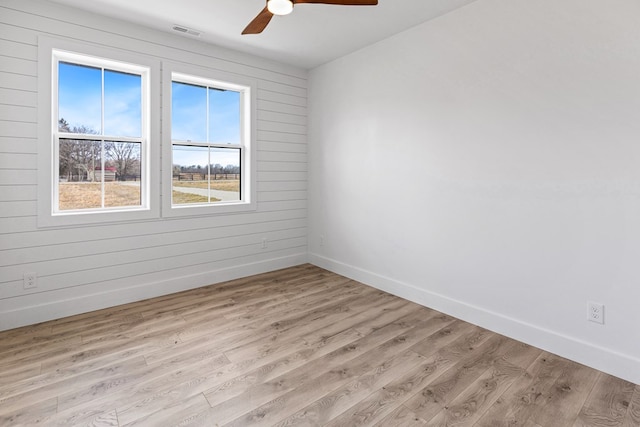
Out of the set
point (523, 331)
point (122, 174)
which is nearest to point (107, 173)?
point (122, 174)

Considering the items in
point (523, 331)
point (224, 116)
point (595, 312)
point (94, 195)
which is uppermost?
point (224, 116)

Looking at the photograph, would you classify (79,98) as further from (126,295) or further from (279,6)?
(279,6)

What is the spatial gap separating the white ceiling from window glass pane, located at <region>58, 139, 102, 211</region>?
1251mm

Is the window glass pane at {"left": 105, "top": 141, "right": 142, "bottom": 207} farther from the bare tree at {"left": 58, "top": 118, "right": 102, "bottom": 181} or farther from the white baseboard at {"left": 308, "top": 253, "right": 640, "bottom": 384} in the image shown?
the white baseboard at {"left": 308, "top": 253, "right": 640, "bottom": 384}

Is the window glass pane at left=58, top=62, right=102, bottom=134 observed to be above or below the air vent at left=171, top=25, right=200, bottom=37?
below

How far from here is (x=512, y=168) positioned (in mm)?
2748

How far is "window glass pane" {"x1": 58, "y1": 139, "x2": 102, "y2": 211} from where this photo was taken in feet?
10.4

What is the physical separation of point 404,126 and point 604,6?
5.62 feet

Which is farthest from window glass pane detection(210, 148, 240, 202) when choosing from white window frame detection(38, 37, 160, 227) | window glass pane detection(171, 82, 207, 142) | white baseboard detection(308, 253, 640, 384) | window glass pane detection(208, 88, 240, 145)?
white baseboard detection(308, 253, 640, 384)

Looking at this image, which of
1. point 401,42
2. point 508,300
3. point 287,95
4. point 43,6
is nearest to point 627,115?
point 508,300

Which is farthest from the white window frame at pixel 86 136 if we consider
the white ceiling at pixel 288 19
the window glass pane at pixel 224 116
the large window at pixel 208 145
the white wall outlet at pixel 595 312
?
the white wall outlet at pixel 595 312

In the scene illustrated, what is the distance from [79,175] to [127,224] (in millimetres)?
627

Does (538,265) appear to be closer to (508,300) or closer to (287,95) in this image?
(508,300)

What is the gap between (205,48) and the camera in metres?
3.82
